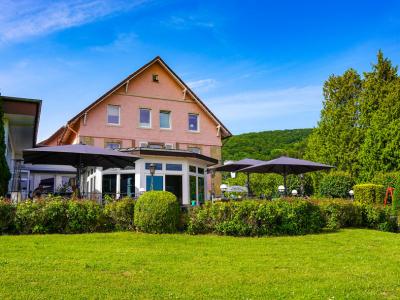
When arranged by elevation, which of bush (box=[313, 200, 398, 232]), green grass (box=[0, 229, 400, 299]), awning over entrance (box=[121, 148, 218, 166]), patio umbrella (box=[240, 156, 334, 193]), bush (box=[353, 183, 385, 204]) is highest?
awning over entrance (box=[121, 148, 218, 166])

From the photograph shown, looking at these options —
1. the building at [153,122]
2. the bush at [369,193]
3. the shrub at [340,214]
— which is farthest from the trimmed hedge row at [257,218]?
the bush at [369,193]

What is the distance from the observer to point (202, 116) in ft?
104

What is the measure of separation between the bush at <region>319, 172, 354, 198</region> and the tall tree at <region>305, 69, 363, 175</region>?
4891mm

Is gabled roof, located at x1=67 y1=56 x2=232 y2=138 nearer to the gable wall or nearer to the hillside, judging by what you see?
the gable wall

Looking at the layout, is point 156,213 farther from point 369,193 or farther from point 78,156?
point 369,193

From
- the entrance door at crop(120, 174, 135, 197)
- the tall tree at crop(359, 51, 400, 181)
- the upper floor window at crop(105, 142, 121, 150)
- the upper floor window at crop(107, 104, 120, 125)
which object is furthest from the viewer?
the tall tree at crop(359, 51, 400, 181)

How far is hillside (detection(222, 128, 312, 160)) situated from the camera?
1991 inches

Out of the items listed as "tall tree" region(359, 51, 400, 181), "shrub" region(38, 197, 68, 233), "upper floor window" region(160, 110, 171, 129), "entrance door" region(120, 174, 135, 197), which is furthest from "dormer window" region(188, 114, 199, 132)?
"shrub" region(38, 197, 68, 233)

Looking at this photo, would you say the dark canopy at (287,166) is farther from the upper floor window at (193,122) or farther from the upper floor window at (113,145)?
the upper floor window at (193,122)

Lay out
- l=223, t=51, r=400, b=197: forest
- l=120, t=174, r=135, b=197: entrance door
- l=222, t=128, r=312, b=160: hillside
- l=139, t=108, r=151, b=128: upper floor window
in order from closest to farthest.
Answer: l=120, t=174, r=135, b=197: entrance door < l=139, t=108, r=151, b=128: upper floor window < l=223, t=51, r=400, b=197: forest < l=222, t=128, r=312, b=160: hillside

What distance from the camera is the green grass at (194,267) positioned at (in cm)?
661

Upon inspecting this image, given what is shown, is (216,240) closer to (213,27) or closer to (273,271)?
(273,271)

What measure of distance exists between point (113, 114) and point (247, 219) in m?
18.2

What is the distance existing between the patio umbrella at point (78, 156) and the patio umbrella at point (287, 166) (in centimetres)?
545
